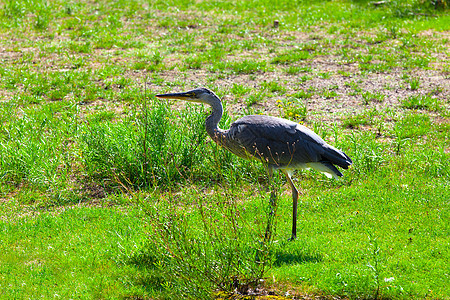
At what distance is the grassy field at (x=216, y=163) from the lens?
5.46m

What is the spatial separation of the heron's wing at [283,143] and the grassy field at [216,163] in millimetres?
543

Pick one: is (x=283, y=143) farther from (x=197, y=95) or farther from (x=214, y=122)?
(x=197, y=95)

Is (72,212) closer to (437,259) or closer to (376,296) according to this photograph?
(376,296)

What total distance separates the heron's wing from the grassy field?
54cm

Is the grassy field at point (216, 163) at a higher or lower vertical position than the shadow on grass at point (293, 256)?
higher

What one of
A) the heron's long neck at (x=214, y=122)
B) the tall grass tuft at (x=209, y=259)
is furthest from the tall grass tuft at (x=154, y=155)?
the tall grass tuft at (x=209, y=259)

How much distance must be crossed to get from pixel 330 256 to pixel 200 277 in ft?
5.75

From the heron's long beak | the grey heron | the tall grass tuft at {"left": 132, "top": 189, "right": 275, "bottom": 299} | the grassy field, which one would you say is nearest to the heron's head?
the heron's long beak

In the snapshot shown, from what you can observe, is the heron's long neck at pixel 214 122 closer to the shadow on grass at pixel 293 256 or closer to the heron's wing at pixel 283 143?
the heron's wing at pixel 283 143

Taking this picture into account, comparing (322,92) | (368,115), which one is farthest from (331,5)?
(368,115)

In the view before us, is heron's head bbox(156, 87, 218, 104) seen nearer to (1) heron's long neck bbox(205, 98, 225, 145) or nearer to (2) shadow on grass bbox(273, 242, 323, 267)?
(1) heron's long neck bbox(205, 98, 225, 145)

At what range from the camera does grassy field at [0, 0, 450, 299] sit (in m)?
5.46

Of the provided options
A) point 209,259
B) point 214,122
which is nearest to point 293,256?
point 209,259

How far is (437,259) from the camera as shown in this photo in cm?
577
